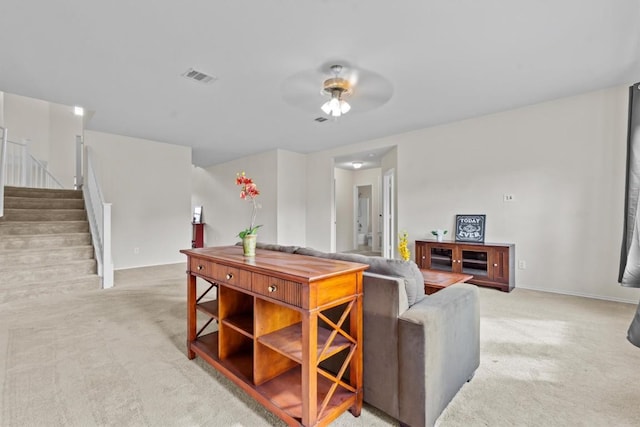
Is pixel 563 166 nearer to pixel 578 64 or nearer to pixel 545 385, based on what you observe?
pixel 578 64

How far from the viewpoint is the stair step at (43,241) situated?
3.84 meters

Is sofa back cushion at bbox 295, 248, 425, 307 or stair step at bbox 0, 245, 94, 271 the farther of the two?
stair step at bbox 0, 245, 94, 271

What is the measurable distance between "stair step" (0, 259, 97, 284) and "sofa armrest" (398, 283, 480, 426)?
4.36m

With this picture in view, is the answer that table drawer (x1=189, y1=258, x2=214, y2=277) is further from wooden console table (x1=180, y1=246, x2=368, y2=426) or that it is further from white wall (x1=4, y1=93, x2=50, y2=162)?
white wall (x1=4, y1=93, x2=50, y2=162)

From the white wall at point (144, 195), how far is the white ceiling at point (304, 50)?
1.41 meters

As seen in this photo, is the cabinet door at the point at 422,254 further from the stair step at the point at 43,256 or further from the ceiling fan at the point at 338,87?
the stair step at the point at 43,256

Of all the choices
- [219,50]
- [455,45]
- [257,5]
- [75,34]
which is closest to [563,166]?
[455,45]

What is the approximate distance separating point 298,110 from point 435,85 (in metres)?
1.83

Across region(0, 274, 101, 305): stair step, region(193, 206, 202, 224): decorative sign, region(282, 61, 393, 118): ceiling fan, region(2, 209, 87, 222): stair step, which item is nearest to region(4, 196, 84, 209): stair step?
region(2, 209, 87, 222): stair step

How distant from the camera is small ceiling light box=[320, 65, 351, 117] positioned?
285cm

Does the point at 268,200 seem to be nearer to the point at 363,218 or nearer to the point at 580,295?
the point at 363,218

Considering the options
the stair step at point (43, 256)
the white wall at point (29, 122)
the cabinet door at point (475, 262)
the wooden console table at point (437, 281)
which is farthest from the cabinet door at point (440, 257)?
the white wall at point (29, 122)

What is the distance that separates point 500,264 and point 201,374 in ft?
12.0

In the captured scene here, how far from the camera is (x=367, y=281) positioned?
1488 millimetres
